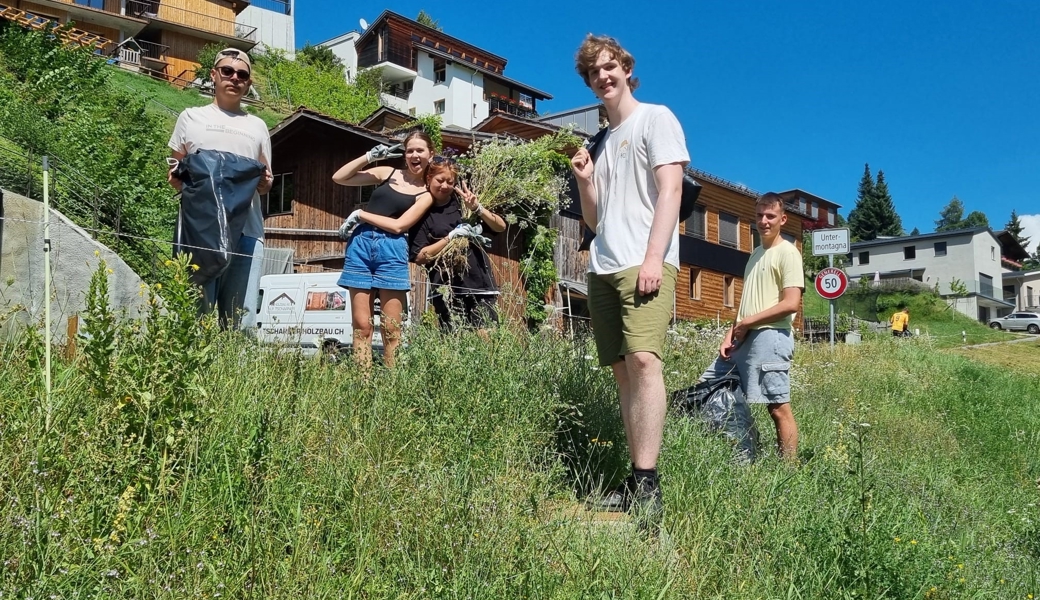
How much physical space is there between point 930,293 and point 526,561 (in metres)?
56.6

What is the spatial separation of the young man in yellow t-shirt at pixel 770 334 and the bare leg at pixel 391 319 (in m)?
1.92

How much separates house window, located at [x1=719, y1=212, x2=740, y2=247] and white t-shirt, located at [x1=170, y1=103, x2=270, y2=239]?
3399 cm

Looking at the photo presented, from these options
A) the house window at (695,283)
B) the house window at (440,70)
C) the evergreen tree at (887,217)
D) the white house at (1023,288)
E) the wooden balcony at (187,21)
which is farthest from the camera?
the evergreen tree at (887,217)

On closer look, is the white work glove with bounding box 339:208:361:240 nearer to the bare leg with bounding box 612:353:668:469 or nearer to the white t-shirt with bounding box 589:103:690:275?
the white t-shirt with bounding box 589:103:690:275

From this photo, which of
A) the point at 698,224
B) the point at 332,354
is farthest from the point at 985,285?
the point at 332,354

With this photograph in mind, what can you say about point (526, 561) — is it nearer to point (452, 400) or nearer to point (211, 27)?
point (452, 400)

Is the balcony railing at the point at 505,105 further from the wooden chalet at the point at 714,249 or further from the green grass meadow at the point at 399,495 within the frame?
the green grass meadow at the point at 399,495

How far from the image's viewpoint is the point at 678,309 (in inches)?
1355

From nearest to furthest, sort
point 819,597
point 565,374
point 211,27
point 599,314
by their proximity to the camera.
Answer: point 819,597, point 599,314, point 565,374, point 211,27

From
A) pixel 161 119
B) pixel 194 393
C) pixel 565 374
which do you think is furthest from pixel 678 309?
pixel 194 393

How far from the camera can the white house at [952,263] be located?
2591 inches

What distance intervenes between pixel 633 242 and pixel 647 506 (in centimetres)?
120

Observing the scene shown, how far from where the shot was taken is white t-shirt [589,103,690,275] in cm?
381

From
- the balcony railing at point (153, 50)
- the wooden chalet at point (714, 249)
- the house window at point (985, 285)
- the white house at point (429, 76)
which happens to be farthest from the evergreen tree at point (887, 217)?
the balcony railing at point (153, 50)
